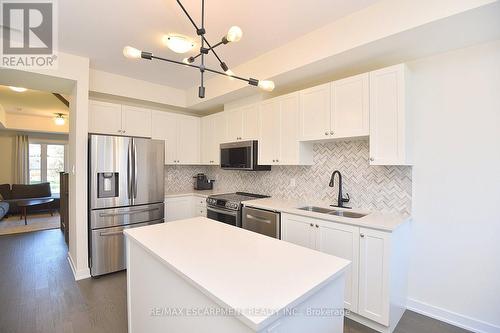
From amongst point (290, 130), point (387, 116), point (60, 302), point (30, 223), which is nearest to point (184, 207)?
point (60, 302)

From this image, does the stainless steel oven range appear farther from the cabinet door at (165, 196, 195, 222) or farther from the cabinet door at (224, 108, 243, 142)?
the cabinet door at (224, 108, 243, 142)

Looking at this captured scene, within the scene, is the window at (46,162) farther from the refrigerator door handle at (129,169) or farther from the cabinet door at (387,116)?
the cabinet door at (387,116)

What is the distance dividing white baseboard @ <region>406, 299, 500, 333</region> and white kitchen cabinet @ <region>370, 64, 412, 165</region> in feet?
4.55

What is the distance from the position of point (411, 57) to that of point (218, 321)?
273 cm

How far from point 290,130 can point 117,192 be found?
2419 millimetres

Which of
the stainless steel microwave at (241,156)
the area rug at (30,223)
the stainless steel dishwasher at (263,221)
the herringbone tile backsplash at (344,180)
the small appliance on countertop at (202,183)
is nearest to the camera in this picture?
the herringbone tile backsplash at (344,180)

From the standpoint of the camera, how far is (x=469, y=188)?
209cm

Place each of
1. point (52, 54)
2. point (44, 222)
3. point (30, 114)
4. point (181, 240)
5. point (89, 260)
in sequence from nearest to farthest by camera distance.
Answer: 1. point (181, 240)
2. point (52, 54)
3. point (89, 260)
4. point (44, 222)
5. point (30, 114)

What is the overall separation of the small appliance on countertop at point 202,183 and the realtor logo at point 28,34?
272 cm

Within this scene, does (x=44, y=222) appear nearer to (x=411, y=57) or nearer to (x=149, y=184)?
(x=149, y=184)

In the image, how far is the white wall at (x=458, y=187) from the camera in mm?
1991

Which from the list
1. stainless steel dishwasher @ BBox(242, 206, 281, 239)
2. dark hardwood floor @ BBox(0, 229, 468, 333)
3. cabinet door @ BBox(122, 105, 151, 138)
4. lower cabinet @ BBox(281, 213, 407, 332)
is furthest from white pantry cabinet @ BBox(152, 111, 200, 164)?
lower cabinet @ BBox(281, 213, 407, 332)

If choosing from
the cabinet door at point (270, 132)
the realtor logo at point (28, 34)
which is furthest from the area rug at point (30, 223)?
the cabinet door at point (270, 132)

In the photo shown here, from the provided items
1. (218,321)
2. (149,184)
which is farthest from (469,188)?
(149,184)
